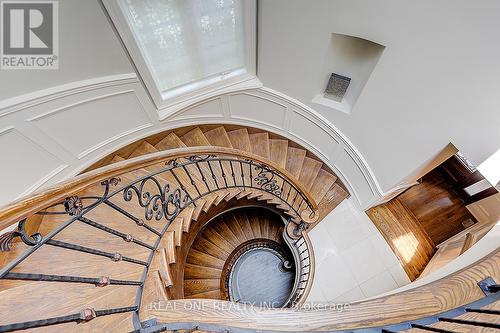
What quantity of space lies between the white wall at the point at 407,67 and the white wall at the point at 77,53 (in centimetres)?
156

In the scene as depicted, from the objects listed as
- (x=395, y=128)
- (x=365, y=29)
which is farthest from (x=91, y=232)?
Answer: (x=395, y=128)

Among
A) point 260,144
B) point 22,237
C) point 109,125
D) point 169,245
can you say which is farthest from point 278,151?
point 22,237

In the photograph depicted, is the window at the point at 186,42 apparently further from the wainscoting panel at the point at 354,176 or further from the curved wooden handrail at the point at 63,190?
the wainscoting panel at the point at 354,176

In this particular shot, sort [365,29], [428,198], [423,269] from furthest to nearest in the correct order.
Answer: [428,198], [423,269], [365,29]

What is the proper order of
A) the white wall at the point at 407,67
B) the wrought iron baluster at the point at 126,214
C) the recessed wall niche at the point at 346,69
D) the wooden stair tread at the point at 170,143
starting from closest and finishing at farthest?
the wrought iron baluster at the point at 126,214
the white wall at the point at 407,67
the recessed wall niche at the point at 346,69
the wooden stair tread at the point at 170,143

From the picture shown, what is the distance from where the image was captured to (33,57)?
217 cm

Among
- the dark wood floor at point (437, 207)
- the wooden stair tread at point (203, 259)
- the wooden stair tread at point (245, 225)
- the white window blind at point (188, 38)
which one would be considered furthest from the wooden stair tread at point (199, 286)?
the dark wood floor at point (437, 207)

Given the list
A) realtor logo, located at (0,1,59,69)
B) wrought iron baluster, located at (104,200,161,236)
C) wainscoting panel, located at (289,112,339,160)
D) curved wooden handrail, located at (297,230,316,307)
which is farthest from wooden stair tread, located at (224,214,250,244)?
realtor logo, located at (0,1,59,69)

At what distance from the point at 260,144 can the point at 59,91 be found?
113 inches

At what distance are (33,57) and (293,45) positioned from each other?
8.22 ft

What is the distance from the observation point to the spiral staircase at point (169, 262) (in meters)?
1.13

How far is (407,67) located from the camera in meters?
2.60

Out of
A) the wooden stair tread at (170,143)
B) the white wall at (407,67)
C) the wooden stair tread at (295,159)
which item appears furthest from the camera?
the wooden stair tread at (295,159)

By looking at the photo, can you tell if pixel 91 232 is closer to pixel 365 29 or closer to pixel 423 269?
pixel 365 29
